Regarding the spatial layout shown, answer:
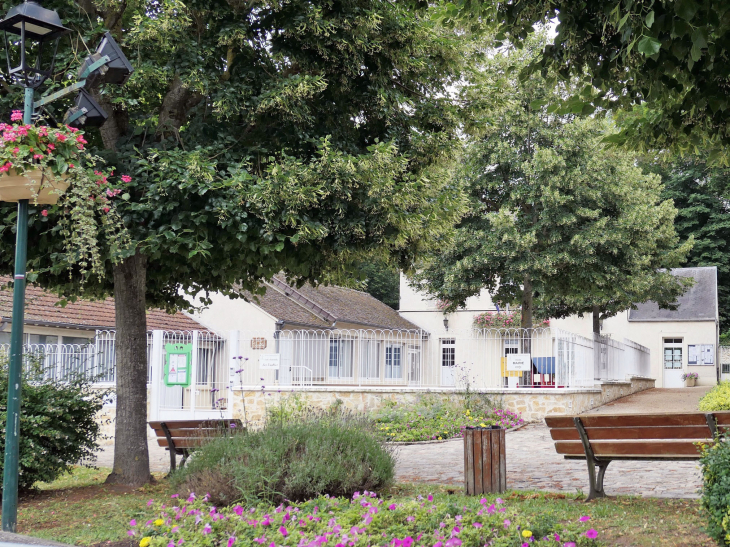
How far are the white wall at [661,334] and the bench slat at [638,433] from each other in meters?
33.2

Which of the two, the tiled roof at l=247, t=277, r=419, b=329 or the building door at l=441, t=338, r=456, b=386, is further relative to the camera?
the tiled roof at l=247, t=277, r=419, b=329

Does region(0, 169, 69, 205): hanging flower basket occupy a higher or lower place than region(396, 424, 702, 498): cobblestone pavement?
higher

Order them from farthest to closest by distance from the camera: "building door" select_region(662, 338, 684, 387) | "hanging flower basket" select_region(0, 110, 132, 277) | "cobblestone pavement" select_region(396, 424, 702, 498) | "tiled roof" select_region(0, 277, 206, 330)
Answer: "building door" select_region(662, 338, 684, 387)
"tiled roof" select_region(0, 277, 206, 330)
"cobblestone pavement" select_region(396, 424, 702, 498)
"hanging flower basket" select_region(0, 110, 132, 277)

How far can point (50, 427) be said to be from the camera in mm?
8148

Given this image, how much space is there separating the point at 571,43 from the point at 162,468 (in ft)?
26.8

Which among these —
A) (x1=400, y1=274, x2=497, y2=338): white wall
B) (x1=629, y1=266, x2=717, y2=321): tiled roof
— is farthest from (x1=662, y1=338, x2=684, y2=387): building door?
(x1=400, y1=274, x2=497, y2=338): white wall

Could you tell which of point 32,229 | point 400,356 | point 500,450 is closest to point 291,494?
point 500,450

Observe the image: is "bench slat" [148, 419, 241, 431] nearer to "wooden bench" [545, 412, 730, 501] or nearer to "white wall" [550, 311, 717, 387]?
"wooden bench" [545, 412, 730, 501]

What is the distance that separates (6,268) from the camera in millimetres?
8688

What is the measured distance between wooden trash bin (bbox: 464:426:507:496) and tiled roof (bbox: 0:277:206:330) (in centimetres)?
1212

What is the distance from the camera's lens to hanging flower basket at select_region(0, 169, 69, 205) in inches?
239

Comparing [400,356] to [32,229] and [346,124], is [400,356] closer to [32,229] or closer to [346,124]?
[346,124]

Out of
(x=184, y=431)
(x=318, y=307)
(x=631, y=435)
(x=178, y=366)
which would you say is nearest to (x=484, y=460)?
(x=631, y=435)

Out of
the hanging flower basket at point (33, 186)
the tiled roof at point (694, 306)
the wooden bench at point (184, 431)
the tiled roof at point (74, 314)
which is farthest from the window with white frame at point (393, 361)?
the tiled roof at point (694, 306)
